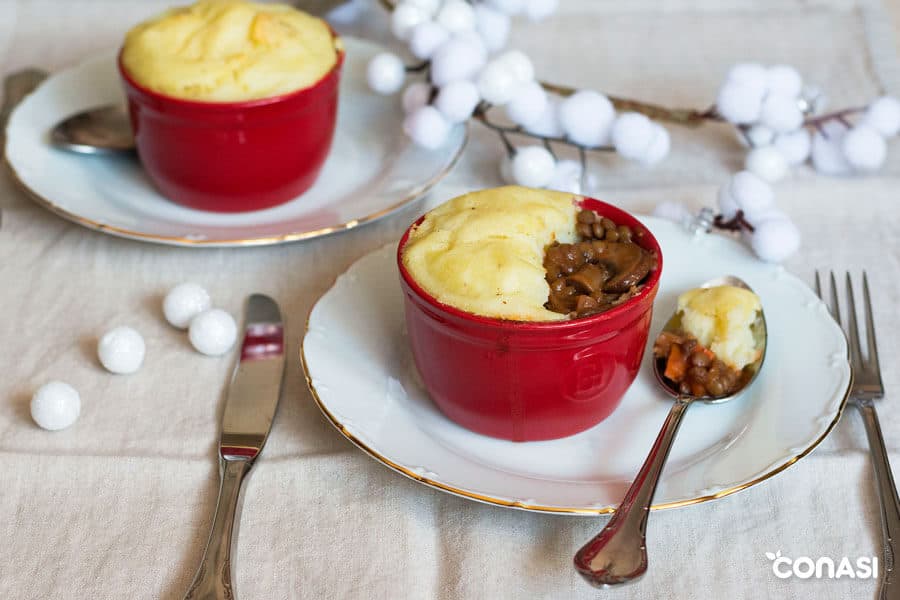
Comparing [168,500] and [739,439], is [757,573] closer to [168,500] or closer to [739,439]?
[739,439]

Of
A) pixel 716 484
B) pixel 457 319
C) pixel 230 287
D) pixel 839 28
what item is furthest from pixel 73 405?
pixel 839 28

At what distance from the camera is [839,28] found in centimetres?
200

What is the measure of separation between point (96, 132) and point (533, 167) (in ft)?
2.30

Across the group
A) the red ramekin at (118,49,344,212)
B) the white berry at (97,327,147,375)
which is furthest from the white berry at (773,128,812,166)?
the white berry at (97,327,147,375)

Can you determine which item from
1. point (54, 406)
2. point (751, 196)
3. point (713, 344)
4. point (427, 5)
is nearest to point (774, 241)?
point (751, 196)

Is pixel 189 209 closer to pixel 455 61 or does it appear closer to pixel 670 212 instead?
pixel 455 61

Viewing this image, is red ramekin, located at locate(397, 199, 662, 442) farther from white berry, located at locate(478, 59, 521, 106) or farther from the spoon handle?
white berry, located at locate(478, 59, 521, 106)

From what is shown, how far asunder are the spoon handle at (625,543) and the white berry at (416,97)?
0.81 metres

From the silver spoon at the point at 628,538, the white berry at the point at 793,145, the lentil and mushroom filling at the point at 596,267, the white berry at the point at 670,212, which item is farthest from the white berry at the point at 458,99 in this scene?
the silver spoon at the point at 628,538

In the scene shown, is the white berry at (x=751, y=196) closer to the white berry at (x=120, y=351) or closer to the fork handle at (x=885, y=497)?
the fork handle at (x=885, y=497)

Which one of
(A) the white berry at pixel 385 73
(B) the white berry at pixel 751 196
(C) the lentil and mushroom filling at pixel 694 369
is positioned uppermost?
(B) the white berry at pixel 751 196

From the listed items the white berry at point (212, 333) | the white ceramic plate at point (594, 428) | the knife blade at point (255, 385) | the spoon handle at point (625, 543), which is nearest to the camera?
the spoon handle at point (625, 543)

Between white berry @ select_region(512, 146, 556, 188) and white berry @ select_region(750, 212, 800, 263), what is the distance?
341 millimetres

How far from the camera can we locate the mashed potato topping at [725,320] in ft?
3.52
